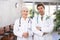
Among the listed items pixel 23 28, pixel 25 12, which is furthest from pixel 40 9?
pixel 23 28

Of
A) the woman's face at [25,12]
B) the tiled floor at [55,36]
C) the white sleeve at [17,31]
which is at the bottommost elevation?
the tiled floor at [55,36]

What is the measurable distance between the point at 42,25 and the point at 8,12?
0.44 m

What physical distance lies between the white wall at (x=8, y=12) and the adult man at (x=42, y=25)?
24 centimetres

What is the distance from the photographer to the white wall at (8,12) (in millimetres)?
1109

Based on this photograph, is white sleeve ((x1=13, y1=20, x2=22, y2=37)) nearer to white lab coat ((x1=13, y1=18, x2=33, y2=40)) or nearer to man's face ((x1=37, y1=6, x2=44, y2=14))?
white lab coat ((x1=13, y1=18, x2=33, y2=40))

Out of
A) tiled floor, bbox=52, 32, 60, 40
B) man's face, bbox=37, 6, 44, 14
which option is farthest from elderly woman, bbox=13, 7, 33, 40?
tiled floor, bbox=52, 32, 60, 40

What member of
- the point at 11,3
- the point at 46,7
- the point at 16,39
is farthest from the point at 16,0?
the point at 16,39

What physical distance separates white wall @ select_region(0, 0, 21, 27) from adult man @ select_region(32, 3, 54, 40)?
0.79 ft

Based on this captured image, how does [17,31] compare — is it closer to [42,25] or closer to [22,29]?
[22,29]

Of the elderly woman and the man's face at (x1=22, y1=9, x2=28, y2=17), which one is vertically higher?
the man's face at (x1=22, y1=9, x2=28, y2=17)

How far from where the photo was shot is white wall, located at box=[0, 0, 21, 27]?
43.7 inches

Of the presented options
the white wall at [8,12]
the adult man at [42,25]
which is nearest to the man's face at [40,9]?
the adult man at [42,25]

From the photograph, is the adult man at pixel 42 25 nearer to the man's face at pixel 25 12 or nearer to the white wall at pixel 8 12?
the man's face at pixel 25 12

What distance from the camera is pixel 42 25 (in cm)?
115
